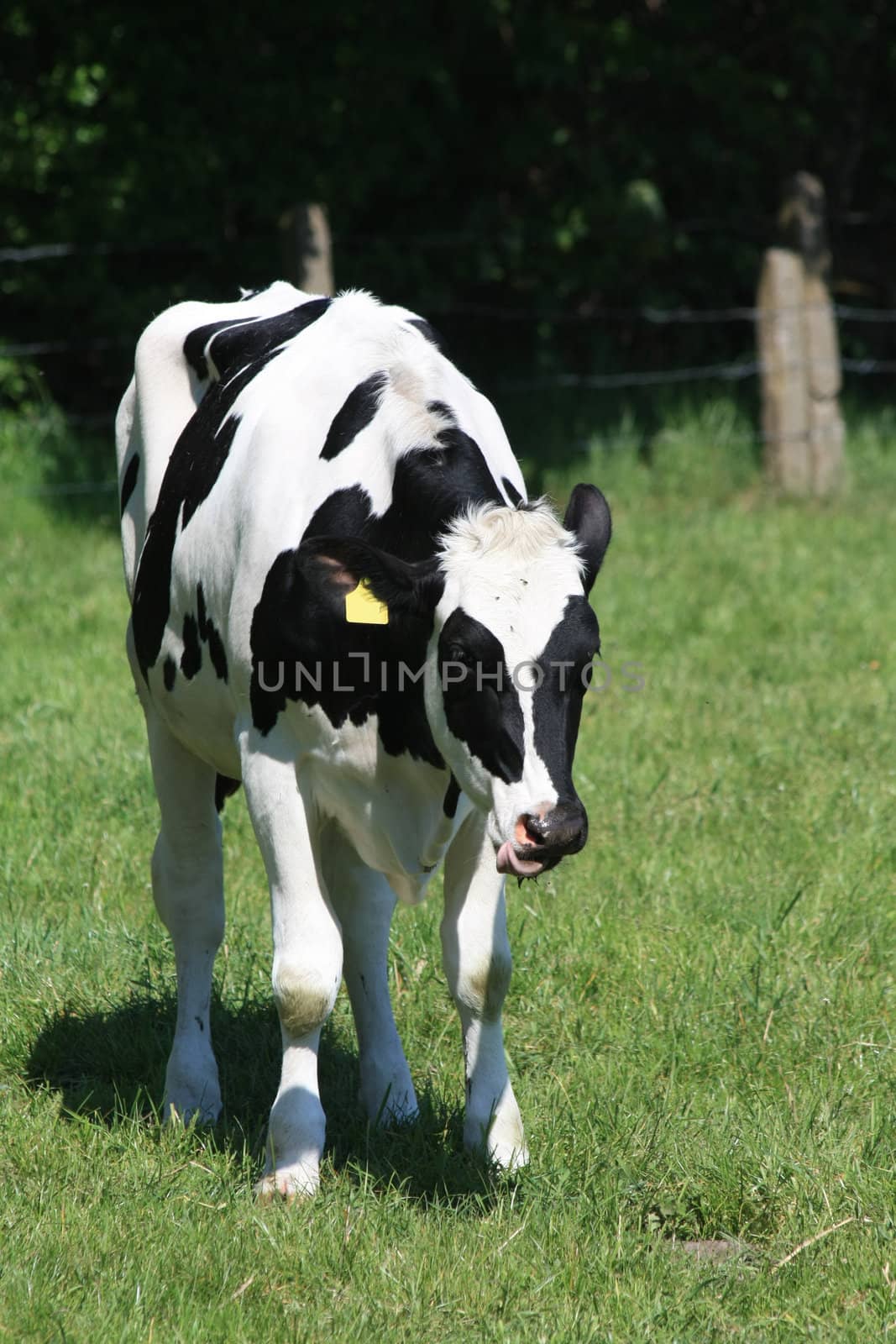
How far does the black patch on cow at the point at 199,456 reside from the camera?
4105mm

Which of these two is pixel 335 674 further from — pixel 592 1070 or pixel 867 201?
pixel 867 201

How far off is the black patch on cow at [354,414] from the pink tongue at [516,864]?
105 cm

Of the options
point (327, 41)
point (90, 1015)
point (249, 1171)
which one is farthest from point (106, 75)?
point (249, 1171)

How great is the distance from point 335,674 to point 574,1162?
1.21 meters

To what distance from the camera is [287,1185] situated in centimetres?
351

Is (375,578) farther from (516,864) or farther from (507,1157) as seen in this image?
(507,1157)

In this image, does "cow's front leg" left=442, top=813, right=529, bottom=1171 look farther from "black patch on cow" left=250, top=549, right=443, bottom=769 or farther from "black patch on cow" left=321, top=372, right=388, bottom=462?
"black patch on cow" left=321, top=372, right=388, bottom=462

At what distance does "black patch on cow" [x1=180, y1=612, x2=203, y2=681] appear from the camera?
398cm

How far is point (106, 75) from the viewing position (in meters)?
10.8

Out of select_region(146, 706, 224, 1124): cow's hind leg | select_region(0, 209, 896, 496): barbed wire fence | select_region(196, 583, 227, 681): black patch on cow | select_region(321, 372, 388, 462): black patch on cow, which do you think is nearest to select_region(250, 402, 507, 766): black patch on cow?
select_region(321, 372, 388, 462): black patch on cow

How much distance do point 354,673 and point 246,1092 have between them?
4.22ft

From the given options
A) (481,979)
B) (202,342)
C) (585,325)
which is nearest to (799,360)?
(585,325)

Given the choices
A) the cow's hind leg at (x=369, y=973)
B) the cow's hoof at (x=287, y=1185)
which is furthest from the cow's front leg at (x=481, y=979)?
the cow's hoof at (x=287, y=1185)

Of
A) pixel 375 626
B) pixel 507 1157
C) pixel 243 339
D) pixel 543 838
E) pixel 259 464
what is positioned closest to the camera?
pixel 543 838
